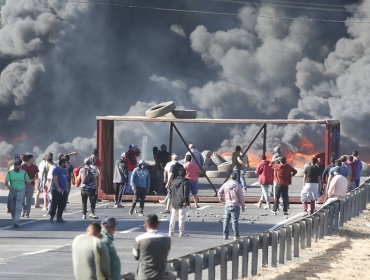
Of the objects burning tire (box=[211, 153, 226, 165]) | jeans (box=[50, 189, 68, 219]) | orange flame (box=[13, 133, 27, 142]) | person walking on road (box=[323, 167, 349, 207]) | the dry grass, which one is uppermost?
orange flame (box=[13, 133, 27, 142])

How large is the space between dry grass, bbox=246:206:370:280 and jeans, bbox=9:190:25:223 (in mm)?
6977

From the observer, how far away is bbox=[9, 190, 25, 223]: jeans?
15.6 meters

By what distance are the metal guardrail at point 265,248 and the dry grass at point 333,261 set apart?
178 mm

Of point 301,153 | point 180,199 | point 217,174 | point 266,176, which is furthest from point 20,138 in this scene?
point 180,199

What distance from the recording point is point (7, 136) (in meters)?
52.1

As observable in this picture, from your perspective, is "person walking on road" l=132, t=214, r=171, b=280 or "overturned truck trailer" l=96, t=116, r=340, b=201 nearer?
"person walking on road" l=132, t=214, r=171, b=280

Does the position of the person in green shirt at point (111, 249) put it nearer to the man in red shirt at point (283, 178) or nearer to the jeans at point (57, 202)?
the jeans at point (57, 202)

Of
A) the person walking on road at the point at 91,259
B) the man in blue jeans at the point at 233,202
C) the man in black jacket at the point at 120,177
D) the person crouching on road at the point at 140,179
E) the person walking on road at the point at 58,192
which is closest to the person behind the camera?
the person walking on road at the point at 91,259

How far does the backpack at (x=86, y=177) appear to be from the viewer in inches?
643

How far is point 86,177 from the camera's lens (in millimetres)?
16359

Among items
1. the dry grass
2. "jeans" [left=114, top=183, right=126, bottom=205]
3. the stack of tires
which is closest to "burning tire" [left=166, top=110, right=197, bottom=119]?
the stack of tires

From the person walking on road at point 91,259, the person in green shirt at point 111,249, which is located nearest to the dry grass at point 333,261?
the person in green shirt at point 111,249

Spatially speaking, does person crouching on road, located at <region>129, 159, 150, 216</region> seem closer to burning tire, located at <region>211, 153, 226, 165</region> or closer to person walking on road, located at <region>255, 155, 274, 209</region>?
person walking on road, located at <region>255, 155, 274, 209</region>

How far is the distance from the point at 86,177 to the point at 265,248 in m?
6.95
